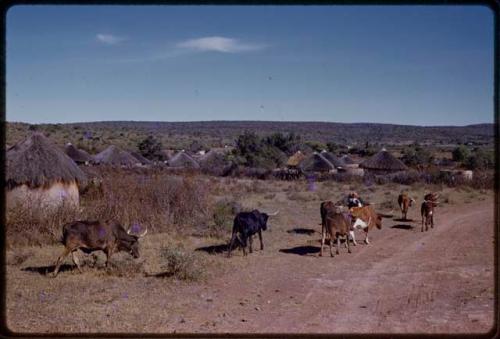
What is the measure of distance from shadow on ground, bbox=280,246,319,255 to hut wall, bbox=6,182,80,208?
7.07 metres

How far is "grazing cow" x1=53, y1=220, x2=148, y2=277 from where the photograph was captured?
34.3 ft

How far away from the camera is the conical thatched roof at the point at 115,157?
123 ft

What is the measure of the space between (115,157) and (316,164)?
16.3 metres

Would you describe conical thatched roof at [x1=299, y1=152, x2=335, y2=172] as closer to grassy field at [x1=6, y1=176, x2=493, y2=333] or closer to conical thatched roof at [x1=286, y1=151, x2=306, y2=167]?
conical thatched roof at [x1=286, y1=151, x2=306, y2=167]

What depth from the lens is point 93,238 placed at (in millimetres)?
10688

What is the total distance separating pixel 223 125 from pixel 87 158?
104 metres

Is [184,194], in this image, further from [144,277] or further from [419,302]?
[419,302]

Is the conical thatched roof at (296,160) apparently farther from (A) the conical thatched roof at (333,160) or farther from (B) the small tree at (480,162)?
(B) the small tree at (480,162)

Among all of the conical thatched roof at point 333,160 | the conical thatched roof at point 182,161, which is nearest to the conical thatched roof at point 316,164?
the conical thatched roof at point 333,160

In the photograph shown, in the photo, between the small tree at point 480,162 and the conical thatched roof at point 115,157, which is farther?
the small tree at point 480,162

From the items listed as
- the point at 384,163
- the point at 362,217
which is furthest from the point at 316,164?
the point at 362,217

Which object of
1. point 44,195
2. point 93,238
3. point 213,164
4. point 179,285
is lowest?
point 179,285

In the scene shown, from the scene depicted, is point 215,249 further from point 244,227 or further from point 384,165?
point 384,165

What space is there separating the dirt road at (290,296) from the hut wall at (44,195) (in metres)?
4.76
